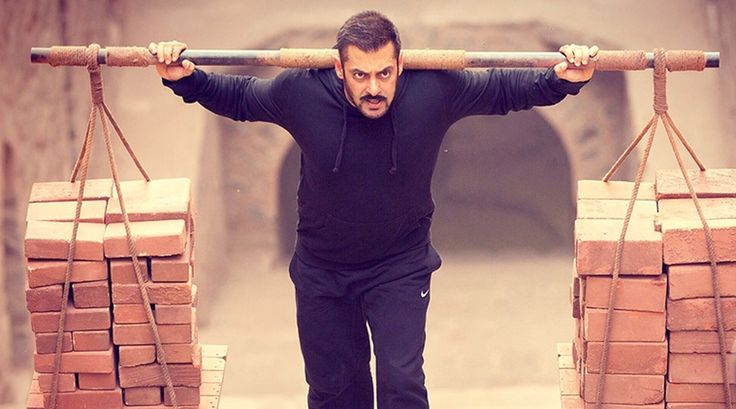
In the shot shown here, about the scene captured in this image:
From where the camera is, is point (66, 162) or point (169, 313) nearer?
point (169, 313)

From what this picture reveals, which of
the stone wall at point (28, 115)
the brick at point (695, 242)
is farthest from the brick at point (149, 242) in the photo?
the stone wall at point (28, 115)

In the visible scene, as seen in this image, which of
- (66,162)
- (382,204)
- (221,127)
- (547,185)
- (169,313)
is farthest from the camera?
(547,185)

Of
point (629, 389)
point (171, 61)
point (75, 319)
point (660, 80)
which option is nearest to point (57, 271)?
point (75, 319)

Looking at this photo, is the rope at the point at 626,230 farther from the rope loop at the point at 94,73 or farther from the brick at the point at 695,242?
the rope loop at the point at 94,73

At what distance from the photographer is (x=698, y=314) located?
5.94 metres

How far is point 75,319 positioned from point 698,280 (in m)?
2.50

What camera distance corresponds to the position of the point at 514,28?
1243 centimetres

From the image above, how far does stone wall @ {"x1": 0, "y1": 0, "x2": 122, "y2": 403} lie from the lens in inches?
418

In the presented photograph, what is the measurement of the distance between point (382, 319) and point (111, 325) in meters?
1.17

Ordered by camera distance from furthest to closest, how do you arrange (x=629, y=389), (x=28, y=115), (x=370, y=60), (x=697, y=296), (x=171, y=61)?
1. (x=28, y=115)
2. (x=629, y=389)
3. (x=697, y=296)
4. (x=171, y=61)
5. (x=370, y=60)

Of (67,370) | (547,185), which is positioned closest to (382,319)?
(67,370)

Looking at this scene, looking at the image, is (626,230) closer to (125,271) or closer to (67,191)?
(125,271)

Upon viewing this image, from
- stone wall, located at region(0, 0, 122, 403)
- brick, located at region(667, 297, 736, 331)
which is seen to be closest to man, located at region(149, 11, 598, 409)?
brick, located at region(667, 297, 736, 331)

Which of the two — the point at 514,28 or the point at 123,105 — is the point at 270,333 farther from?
the point at 514,28
